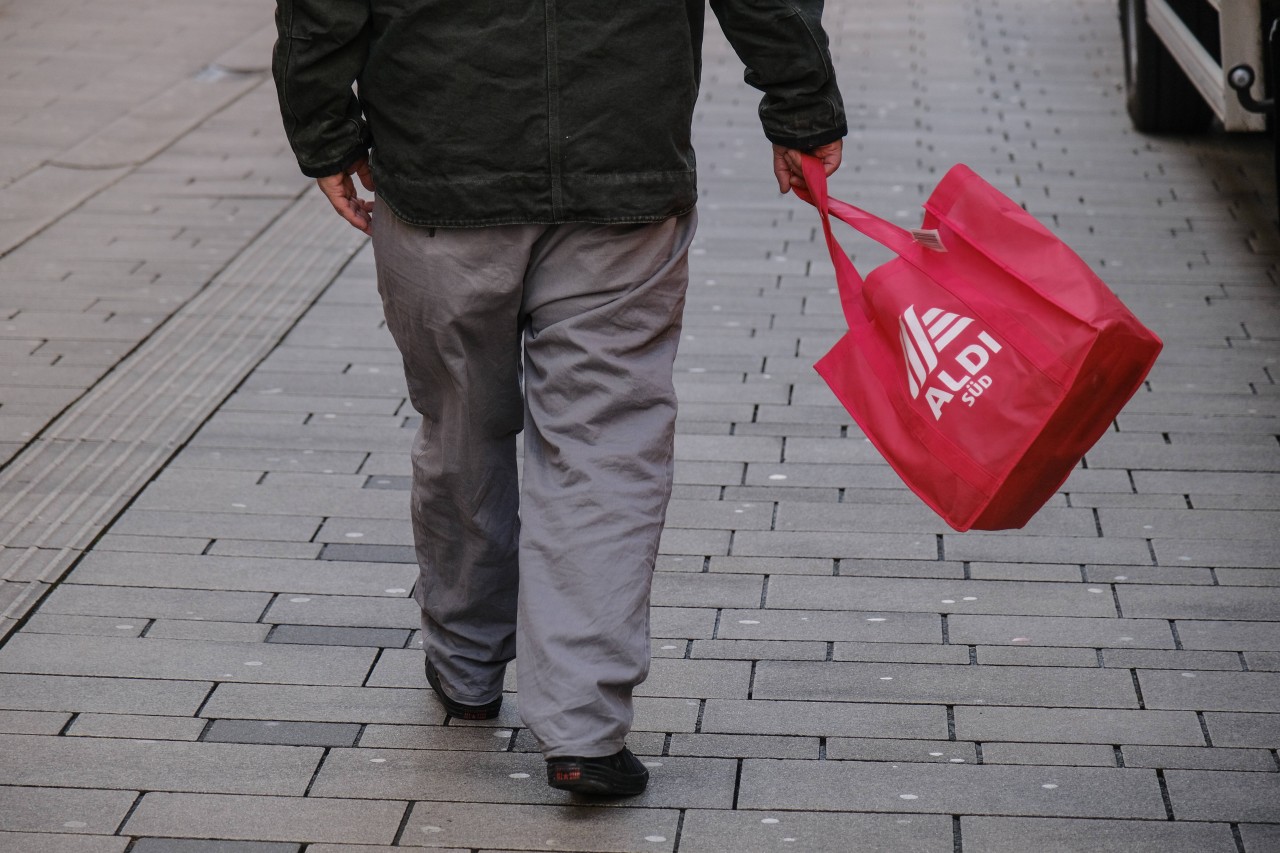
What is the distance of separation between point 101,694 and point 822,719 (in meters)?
1.37

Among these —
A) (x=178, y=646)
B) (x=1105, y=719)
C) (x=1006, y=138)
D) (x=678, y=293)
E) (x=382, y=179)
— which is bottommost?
(x=1006, y=138)

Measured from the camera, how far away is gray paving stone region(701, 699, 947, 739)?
3291mm

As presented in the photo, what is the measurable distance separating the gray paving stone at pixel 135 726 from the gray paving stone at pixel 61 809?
202mm

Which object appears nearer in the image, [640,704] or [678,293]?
[678,293]

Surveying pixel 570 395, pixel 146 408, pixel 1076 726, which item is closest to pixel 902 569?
pixel 1076 726

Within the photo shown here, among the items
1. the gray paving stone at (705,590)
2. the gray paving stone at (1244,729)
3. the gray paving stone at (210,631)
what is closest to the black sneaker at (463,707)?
the gray paving stone at (210,631)

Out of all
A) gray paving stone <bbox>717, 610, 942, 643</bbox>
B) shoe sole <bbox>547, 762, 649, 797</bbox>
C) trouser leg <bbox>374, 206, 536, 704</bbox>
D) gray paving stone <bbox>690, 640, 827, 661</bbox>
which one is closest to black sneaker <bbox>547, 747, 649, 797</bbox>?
shoe sole <bbox>547, 762, 649, 797</bbox>

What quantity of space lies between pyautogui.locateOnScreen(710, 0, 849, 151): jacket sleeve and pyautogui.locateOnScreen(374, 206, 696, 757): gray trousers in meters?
0.25

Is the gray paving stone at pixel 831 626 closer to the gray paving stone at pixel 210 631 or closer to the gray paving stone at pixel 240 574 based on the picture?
the gray paving stone at pixel 240 574

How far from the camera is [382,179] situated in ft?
9.77

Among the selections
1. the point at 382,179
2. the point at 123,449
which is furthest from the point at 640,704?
the point at 123,449

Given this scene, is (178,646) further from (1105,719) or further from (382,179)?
(1105,719)

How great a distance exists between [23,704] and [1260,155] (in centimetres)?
652

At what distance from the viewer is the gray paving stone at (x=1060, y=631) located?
3645 millimetres
